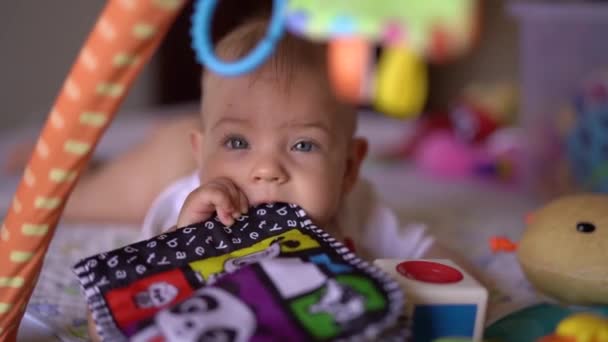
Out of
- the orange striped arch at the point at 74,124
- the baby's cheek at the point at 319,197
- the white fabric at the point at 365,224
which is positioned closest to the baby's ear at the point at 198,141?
the white fabric at the point at 365,224

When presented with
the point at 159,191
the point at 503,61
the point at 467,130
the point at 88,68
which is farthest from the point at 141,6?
the point at 503,61

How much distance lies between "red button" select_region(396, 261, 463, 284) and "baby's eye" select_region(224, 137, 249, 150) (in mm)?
207

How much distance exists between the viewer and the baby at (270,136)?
73 cm

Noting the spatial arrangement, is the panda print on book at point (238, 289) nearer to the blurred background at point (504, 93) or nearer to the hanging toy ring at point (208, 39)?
the hanging toy ring at point (208, 39)

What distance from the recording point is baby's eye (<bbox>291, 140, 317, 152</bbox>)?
0.76 m

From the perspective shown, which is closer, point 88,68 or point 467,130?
point 88,68

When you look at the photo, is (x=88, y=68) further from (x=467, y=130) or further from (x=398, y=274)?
(x=467, y=130)

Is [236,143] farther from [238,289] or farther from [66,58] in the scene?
[66,58]

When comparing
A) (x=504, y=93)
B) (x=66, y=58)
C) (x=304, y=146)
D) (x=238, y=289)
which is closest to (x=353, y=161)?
(x=304, y=146)

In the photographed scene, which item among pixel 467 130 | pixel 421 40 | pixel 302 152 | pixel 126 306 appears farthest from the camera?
pixel 467 130

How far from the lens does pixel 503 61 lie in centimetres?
259

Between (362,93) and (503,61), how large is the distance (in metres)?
2.22

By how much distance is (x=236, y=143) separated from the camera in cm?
76

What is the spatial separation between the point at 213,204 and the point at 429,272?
0.70 ft
